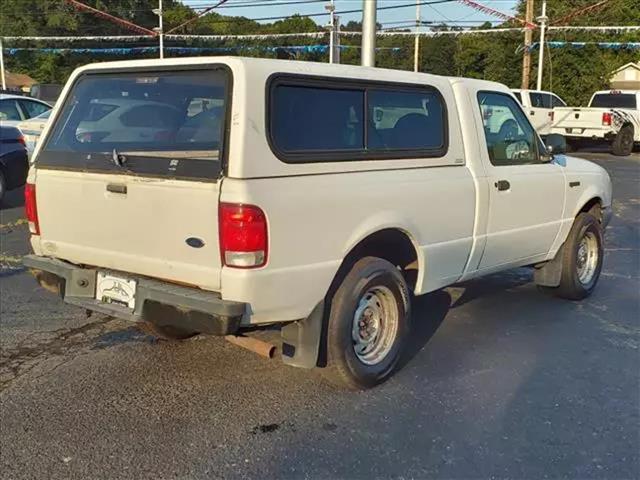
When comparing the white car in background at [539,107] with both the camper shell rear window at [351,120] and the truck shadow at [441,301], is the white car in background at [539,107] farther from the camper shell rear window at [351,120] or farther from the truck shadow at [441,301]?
the camper shell rear window at [351,120]

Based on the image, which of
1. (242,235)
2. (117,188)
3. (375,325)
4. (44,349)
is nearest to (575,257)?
(375,325)

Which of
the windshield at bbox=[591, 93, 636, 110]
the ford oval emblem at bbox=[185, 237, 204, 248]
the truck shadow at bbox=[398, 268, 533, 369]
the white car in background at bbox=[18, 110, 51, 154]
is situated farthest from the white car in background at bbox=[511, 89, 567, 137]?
the ford oval emblem at bbox=[185, 237, 204, 248]

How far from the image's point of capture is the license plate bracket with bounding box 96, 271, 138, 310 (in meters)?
3.66

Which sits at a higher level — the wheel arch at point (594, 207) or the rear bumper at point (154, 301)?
the wheel arch at point (594, 207)

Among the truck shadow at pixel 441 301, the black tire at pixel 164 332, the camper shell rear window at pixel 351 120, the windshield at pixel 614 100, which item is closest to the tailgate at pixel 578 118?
the windshield at pixel 614 100

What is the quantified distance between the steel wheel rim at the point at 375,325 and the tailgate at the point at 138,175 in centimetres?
108

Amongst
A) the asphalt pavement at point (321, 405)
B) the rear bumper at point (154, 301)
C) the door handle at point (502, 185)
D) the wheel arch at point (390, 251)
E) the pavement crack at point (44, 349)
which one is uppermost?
the door handle at point (502, 185)

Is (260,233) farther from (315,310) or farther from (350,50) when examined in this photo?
(350,50)

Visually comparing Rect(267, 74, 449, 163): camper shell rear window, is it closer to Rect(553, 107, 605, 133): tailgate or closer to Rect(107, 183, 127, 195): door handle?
Rect(107, 183, 127, 195): door handle

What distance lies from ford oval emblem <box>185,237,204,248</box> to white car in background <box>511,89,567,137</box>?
17.3 meters

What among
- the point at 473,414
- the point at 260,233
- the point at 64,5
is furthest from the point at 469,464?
the point at 64,5

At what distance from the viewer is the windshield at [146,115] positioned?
3.50 metres

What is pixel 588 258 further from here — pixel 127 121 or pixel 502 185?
pixel 127 121

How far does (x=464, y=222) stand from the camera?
4535mm
